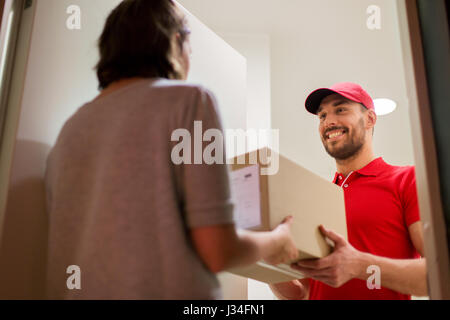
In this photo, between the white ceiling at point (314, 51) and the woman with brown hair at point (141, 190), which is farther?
the white ceiling at point (314, 51)

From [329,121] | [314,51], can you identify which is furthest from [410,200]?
[314,51]

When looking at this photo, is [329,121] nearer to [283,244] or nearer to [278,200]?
[278,200]

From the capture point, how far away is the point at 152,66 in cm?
74

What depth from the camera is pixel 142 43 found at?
73 cm

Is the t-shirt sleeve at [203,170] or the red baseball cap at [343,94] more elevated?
the red baseball cap at [343,94]

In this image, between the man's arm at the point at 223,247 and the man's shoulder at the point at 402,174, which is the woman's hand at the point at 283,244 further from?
the man's shoulder at the point at 402,174

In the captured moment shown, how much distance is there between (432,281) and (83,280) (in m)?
0.59

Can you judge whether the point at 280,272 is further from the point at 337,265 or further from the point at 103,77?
the point at 103,77

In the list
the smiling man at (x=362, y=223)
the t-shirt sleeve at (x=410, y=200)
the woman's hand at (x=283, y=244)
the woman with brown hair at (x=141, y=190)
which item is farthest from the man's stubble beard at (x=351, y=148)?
the woman with brown hair at (x=141, y=190)

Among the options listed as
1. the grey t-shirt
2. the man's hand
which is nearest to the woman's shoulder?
the grey t-shirt

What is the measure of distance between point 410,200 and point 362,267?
35 centimetres

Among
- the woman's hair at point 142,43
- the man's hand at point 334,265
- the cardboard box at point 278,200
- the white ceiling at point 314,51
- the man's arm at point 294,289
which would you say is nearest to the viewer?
the woman's hair at point 142,43

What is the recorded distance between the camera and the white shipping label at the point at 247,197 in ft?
3.00
